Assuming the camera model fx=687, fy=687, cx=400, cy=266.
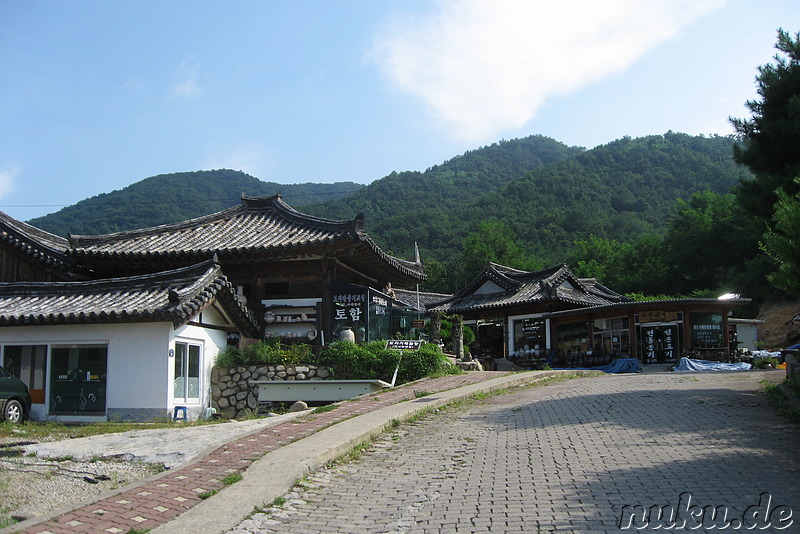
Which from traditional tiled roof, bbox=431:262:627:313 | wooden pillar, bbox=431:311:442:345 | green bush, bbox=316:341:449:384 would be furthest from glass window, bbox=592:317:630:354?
green bush, bbox=316:341:449:384

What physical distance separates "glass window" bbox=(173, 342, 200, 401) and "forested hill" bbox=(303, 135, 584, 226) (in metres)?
52.4

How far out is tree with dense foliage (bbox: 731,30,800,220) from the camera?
Answer: 49.3 ft

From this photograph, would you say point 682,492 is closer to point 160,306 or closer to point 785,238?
point 785,238

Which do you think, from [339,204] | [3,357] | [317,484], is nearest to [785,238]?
[317,484]

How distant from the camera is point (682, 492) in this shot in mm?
6883

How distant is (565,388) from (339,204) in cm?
6579

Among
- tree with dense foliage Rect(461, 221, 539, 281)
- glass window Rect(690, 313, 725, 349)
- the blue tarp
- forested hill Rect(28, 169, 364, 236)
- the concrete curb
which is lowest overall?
the concrete curb

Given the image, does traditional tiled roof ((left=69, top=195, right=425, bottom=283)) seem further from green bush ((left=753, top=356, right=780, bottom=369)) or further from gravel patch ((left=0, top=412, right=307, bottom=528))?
green bush ((left=753, top=356, right=780, bottom=369))

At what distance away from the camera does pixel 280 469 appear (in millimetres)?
8164

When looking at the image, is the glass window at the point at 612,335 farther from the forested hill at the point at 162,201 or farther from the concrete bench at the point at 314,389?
the forested hill at the point at 162,201

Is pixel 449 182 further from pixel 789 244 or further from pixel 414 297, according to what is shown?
pixel 789 244

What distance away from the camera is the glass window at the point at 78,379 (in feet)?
54.3

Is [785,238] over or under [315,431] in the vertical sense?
over

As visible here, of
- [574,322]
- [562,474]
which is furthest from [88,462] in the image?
[574,322]
